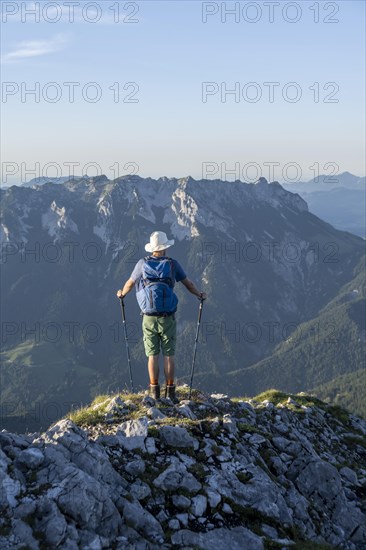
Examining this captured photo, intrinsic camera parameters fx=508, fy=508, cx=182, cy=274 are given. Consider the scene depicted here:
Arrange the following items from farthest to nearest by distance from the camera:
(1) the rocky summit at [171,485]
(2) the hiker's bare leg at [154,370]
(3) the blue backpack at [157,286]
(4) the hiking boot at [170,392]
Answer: (4) the hiking boot at [170,392] → (2) the hiker's bare leg at [154,370] → (3) the blue backpack at [157,286] → (1) the rocky summit at [171,485]

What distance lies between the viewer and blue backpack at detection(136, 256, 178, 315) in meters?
18.3

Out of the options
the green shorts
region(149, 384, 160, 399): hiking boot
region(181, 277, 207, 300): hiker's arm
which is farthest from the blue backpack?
region(149, 384, 160, 399): hiking boot

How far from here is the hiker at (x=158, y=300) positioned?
18.4m

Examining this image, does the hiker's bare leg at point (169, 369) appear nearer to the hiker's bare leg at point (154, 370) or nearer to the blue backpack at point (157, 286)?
the hiker's bare leg at point (154, 370)

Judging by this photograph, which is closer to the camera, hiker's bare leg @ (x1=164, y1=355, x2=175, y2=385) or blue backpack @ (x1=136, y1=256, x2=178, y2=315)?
blue backpack @ (x1=136, y1=256, x2=178, y2=315)

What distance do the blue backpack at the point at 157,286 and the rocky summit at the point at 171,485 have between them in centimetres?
333

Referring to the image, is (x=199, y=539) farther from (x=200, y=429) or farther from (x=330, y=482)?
(x=330, y=482)

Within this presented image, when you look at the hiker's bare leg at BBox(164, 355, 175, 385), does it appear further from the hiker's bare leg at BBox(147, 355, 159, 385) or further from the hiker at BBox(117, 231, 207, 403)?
the hiker's bare leg at BBox(147, 355, 159, 385)

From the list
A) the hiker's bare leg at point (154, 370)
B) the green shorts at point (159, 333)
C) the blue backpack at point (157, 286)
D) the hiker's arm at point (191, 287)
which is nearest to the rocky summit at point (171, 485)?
the hiker's bare leg at point (154, 370)

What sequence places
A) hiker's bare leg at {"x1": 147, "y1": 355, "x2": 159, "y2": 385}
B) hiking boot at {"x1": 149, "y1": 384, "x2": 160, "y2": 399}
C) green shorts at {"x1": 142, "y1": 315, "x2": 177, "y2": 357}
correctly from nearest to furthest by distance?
green shorts at {"x1": 142, "y1": 315, "x2": 177, "y2": 357}
hiker's bare leg at {"x1": 147, "y1": 355, "x2": 159, "y2": 385}
hiking boot at {"x1": 149, "y1": 384, "x2": 160, "y2": 399}

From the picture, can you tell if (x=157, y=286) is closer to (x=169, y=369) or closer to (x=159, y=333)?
(x=159, y=333)

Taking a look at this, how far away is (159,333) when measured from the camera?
1909 cm

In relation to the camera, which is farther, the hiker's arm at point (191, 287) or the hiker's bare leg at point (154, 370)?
the hiker's arm at point (191, 287)

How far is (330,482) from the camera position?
613 inches
